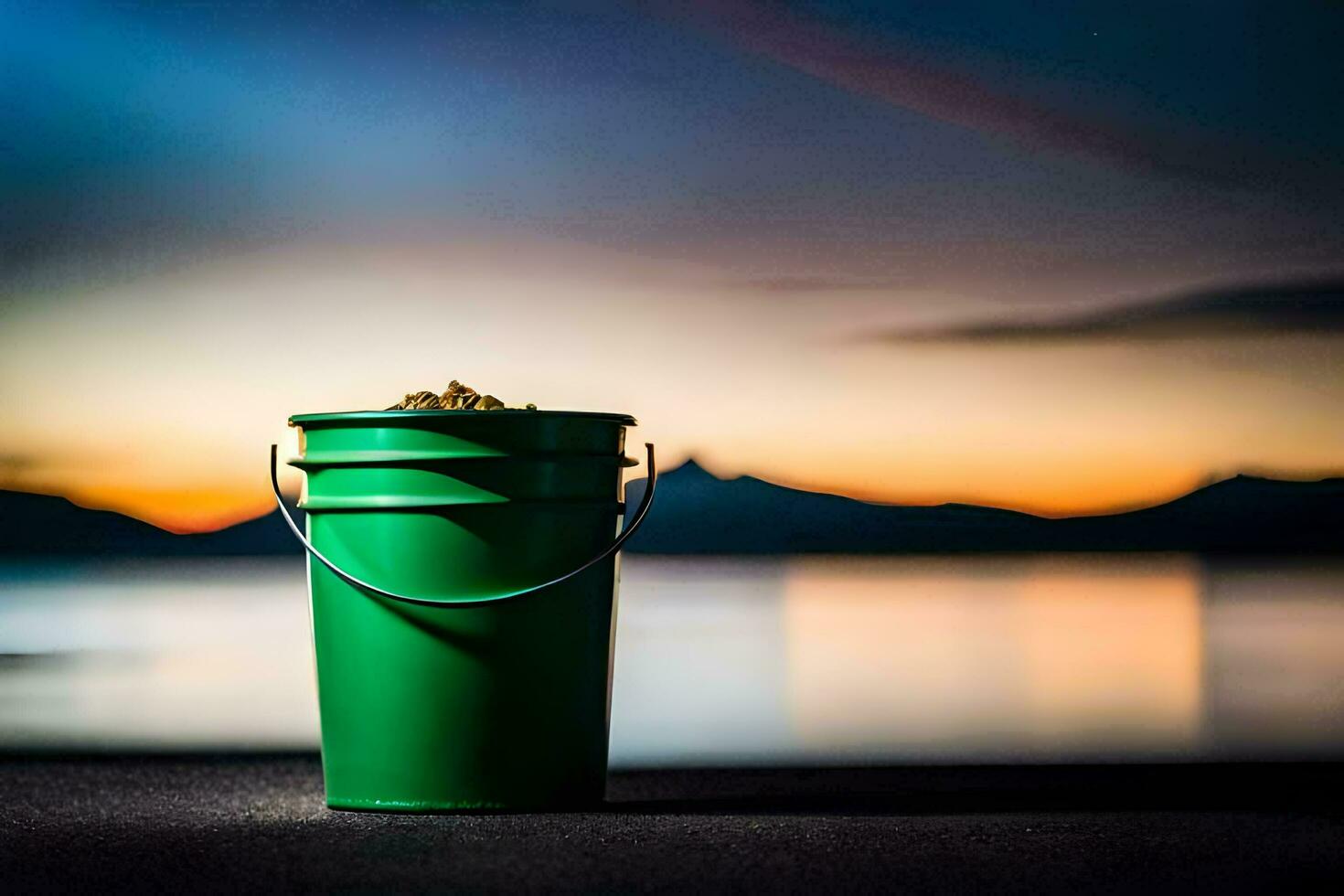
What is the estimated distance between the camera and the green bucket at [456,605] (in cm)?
263

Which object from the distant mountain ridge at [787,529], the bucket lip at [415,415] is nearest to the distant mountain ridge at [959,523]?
the distant mountain ridge at [787,529]

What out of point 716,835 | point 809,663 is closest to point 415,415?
point 716,835

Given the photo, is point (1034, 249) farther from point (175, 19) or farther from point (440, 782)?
point (175, 19)

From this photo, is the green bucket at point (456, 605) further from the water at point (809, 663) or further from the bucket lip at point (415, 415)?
the water at point (809, 663)

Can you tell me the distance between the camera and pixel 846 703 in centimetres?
346

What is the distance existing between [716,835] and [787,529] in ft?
3.63

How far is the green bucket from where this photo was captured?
2.63 m

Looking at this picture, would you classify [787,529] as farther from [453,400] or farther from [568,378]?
[453,400]

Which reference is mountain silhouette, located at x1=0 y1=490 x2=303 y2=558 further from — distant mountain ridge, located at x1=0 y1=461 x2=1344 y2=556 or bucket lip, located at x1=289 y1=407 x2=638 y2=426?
bucket lip, located at x1=289 y1=407 x2=638 y2=426

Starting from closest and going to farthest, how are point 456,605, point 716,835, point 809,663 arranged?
point 716,835
point 456,605
point 809,663

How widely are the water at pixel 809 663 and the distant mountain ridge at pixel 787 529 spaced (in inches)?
1.5

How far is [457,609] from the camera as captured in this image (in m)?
2.62

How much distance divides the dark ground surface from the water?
14 cm

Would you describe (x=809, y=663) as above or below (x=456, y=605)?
below
